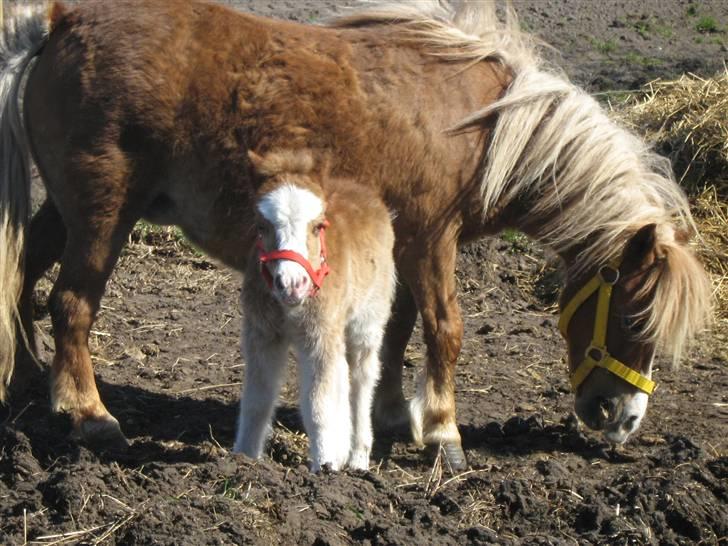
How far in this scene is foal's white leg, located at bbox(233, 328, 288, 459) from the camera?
4750 millimetres

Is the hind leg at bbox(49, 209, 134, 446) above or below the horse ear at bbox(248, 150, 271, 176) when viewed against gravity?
below

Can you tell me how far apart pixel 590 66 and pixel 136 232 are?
4.98 meters

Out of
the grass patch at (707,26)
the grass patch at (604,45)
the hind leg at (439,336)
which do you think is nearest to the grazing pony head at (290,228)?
the hind leg at (439,336)

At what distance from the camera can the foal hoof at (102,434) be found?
18.2 ft

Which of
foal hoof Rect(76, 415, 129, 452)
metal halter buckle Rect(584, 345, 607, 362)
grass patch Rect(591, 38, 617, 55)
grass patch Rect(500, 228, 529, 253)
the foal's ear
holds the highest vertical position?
the foal's ear

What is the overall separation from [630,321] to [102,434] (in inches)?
103

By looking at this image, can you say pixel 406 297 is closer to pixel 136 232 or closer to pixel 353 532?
pixel 353 532

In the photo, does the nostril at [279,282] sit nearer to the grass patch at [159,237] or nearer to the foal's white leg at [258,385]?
the foal's white leg at [258,385]

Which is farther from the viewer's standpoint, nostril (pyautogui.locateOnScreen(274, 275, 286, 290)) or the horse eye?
the horse eye

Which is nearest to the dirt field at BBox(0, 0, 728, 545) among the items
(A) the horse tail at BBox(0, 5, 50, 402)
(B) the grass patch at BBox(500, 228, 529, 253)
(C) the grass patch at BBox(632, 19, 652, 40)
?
(B) the grass patch at BBox(500, 228, 529, 253)

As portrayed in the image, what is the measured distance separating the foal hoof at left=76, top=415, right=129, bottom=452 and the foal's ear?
8.60 ft

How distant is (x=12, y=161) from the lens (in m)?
5.85

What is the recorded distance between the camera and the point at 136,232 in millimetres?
8852

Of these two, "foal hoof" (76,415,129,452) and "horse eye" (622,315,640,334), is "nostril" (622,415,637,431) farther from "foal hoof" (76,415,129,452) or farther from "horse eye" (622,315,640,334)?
"foal hoof" (76,415,129,452)
